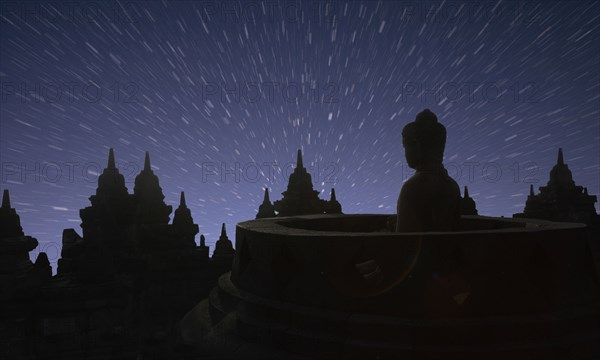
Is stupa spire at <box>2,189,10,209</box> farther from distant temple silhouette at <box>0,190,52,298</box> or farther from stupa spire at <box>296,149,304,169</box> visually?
stupa spire at <box>296,149,304,169</box>

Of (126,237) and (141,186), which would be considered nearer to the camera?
(126,237)

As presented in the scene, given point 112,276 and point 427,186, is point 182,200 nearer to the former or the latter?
point 112,276

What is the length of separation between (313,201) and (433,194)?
21671 millimetres

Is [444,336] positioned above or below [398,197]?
below

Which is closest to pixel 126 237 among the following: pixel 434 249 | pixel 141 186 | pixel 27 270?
pixel 141 186

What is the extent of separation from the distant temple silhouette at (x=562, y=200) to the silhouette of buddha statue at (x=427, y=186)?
27.5 meters

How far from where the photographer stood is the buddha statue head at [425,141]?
697 centimetres

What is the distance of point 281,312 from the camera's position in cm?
512

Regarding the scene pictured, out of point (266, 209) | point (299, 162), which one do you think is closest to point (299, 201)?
point (266, 209)

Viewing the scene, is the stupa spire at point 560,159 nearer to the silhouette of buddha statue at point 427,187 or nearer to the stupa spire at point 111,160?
the silhouette of buddha statue at point 427,187

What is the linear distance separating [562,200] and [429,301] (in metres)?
33.2

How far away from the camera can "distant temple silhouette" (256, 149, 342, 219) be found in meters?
27.7

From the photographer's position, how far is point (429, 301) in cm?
453

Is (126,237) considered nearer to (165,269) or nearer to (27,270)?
(165,269)
